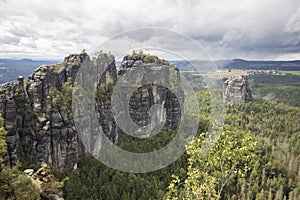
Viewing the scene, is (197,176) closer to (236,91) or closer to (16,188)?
(16,188)

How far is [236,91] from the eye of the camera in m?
136

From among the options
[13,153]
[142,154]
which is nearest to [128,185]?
[142,154]

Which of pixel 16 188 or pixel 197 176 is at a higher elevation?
pixel 197 176

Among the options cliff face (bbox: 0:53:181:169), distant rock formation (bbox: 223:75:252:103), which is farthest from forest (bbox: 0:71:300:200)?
distant rock formation (bbox: 223:75:252:103)

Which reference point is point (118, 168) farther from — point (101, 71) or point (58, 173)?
point (101, 71)

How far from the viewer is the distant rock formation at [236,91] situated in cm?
13375

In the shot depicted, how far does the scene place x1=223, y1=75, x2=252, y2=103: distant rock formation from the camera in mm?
133750

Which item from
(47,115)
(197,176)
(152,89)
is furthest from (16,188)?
(152,89)

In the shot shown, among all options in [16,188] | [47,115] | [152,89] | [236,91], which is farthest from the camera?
[236,91]

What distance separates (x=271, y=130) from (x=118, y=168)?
269 ft

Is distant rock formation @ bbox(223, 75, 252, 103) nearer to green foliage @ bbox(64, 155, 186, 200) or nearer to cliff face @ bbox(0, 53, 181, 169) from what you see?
green foliage @ bbox(64, 155, 186, 200)

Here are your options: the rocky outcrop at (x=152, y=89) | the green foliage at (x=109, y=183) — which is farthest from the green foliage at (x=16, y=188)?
the rocky outcrop at (x=152, y=89)

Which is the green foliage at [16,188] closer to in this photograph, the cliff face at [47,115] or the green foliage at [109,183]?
the cliff face at [47,115]

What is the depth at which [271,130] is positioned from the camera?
105 meters
